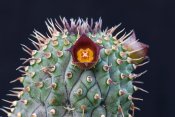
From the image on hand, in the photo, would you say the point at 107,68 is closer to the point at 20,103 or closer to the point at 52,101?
the point at 52,101

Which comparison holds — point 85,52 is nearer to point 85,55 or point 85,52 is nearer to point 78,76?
point 85,55

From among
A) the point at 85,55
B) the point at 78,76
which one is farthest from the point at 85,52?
the point at 78,76

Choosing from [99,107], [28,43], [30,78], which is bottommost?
[99,107]

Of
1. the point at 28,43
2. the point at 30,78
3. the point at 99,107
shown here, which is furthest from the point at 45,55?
the point at 28,43

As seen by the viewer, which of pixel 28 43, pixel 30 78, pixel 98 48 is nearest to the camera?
pixel 98 48

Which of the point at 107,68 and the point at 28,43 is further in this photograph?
the point at 28,43
